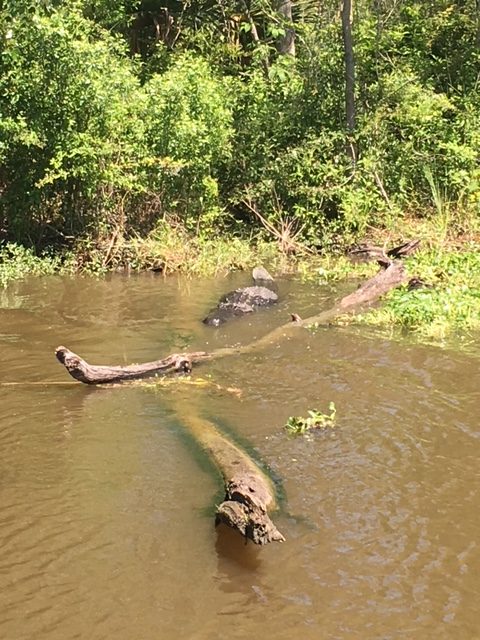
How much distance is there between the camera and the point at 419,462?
5.01 metres

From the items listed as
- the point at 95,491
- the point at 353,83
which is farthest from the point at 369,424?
the point at 353,83

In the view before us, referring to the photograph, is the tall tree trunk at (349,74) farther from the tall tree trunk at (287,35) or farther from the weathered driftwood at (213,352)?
the weathered driftwood at (213,352)

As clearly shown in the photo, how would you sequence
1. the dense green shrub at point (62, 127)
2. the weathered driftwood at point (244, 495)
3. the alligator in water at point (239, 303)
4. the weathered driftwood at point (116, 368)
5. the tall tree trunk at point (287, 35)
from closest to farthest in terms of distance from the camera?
the weathered driftwood at point (244, 495), the weathered driftwood at point (116, 368), the alligator in water at point (239, 303), the dense green shrub at point (62, 127), the tall tree trunk at point (287, 35)

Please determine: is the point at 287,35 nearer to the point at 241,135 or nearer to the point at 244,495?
the point at 241,135

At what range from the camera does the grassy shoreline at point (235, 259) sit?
35.7 ft

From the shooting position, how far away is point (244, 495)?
3.93 metres

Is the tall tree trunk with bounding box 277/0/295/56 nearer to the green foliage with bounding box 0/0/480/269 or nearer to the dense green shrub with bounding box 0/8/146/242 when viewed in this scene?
the green foliage with bounding box 0/0/480/269

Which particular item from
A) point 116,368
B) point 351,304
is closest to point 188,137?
point 351,304

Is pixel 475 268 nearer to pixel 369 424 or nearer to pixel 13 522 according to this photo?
pixel 369 424

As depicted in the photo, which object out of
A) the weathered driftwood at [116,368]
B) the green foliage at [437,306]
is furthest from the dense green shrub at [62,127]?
the weathered driftwood at [116,368]

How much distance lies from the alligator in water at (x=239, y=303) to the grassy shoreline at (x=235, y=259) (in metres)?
1.58

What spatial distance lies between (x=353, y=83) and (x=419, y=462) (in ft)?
37.8

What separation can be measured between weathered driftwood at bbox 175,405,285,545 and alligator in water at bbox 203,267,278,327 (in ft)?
14.0

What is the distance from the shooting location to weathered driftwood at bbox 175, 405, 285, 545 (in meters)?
3.90
